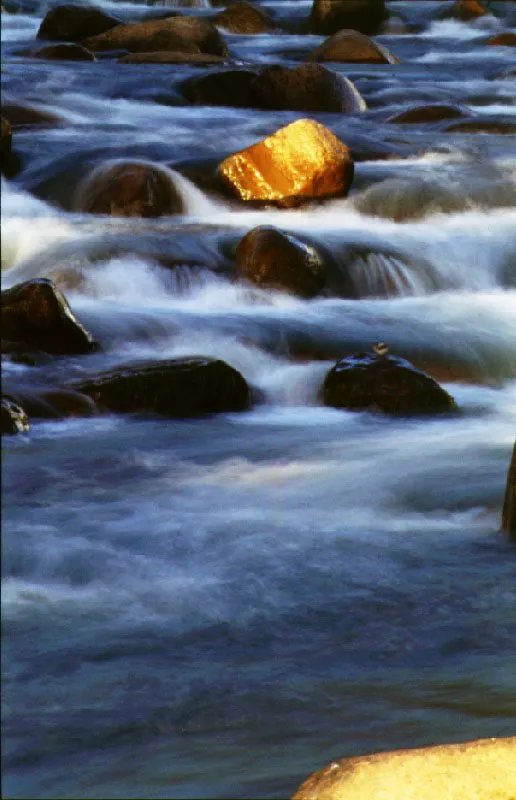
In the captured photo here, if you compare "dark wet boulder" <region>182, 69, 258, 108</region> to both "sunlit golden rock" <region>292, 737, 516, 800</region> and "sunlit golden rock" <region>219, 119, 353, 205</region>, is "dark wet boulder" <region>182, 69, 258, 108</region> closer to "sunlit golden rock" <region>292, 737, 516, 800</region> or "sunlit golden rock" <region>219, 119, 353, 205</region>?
"sunlit golden rock" <region>219, 119, 353, 205</region>

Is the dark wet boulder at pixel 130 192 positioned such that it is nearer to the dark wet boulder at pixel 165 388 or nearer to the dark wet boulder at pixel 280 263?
the dark wet boulder at pixel 280 263

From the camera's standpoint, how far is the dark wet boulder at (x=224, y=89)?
44.3ft

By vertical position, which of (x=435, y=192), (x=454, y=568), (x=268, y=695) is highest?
(x=268, y=695)

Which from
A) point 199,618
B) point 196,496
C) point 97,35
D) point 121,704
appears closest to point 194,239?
point 196,496

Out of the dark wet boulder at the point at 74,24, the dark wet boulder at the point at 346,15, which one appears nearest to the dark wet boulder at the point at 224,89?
the dark wet boulder at the point at 74,24

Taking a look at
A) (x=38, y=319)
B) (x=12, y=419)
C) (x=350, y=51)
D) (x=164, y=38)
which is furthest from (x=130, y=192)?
(x=350, y=51)

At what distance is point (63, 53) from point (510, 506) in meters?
13.1

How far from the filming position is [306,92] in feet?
43.3

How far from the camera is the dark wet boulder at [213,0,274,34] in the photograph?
19.9 metres

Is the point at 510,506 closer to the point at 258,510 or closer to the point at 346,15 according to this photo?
the point at 258,510

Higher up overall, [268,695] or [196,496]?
[268,695]

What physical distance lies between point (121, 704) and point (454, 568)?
1.32m

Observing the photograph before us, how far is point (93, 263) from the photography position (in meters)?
8.08

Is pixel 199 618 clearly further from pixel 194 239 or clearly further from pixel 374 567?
pixel 194 239
